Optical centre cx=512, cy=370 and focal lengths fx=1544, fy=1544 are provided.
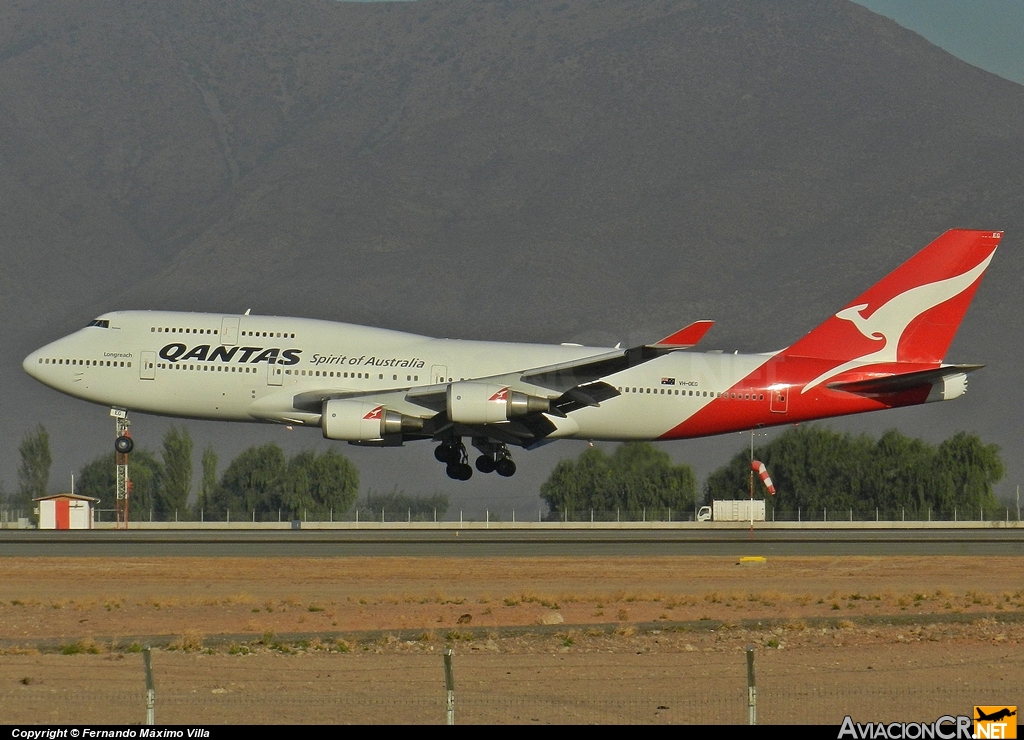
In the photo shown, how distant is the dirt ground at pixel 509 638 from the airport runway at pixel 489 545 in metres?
2.30

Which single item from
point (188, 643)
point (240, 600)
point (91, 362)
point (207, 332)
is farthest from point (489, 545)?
point (188, 643)

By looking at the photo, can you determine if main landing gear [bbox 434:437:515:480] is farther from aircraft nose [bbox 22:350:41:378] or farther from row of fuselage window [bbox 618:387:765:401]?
aircraft nose [bbox 22:350:41:378]

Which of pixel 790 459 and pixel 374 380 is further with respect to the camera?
pixel 790 459

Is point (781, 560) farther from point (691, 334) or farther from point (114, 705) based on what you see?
point (114, 705)

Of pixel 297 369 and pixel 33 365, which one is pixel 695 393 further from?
pixel 33 365

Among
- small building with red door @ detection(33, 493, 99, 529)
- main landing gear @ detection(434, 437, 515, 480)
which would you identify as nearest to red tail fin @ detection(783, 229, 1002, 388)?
main landing gear @ detection(434, 437, 515, 480)

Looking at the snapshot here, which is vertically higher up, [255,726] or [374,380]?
[374,380]

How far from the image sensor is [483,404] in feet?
144

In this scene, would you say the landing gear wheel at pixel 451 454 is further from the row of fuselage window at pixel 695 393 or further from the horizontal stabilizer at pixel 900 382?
the horizontal stabilizer at pixel 900 382

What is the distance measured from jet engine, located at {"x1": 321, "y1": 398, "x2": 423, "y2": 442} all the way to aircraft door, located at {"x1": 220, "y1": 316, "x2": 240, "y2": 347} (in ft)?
11.3

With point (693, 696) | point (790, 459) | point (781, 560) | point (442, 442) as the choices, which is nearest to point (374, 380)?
point (442, 442)

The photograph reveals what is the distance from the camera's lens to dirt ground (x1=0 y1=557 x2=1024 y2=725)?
18172 mm

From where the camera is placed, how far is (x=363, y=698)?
720 inches

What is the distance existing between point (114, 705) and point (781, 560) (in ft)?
80.0
